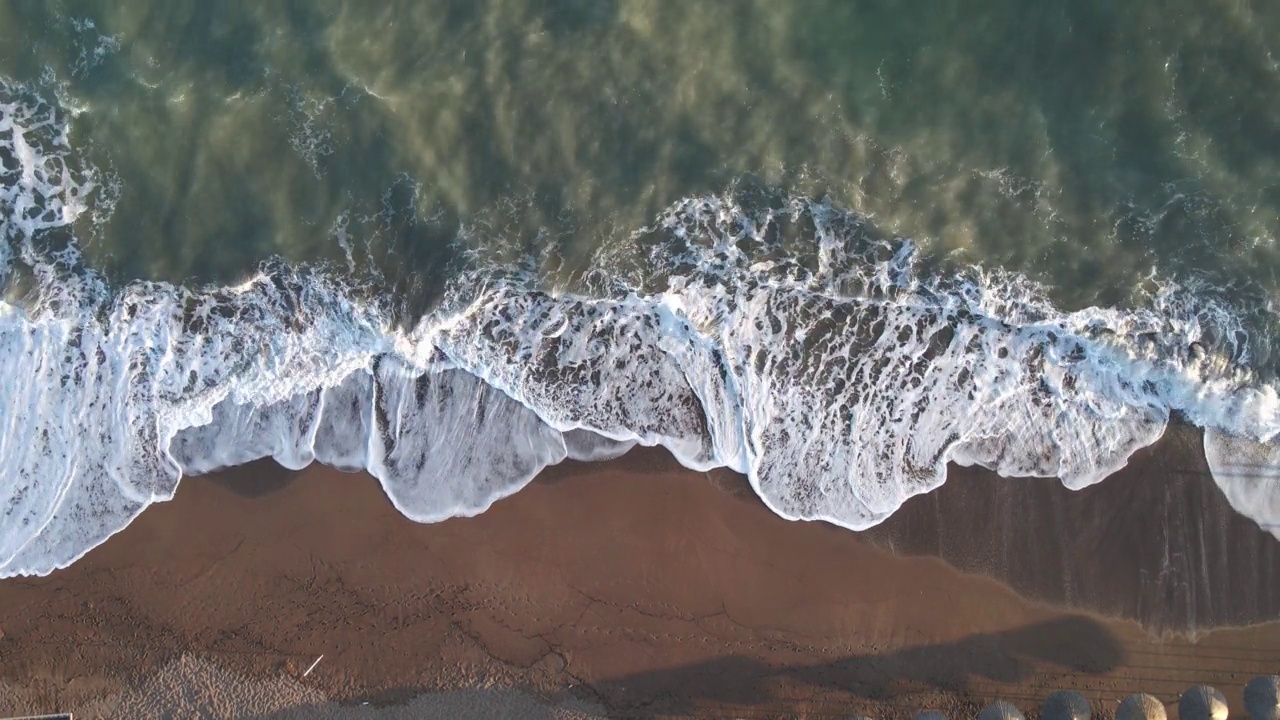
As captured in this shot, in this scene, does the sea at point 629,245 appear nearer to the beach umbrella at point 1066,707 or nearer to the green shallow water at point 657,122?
the green shallow water at point 657,122

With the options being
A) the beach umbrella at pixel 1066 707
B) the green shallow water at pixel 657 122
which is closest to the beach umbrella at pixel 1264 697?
the beach umbrella at pixel 1066 707

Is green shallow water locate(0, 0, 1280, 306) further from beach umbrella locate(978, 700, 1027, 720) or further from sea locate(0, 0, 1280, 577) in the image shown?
beach umbrella locate(978, 700, 1027, 720)

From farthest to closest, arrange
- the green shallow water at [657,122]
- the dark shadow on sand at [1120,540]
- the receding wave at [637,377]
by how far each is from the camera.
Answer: the green shallow water at [657,122]
the receding wave at [637,377]
the dark shadow on sand at [1120,540]

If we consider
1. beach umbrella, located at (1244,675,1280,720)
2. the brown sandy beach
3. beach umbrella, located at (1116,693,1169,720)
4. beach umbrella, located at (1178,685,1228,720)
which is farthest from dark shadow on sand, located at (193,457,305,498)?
beach umbrella, located at (1244,675,1280,720)

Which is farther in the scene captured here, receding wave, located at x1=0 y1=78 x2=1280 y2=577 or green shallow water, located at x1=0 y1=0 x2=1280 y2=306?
green shallow water, located at x1=0 y1=0 x2=1280 y2=306

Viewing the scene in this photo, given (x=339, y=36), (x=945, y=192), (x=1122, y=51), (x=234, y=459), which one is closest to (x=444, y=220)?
(x=339, y=36)

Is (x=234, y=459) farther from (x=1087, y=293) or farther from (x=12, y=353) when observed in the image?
(x=1087, y=293)
